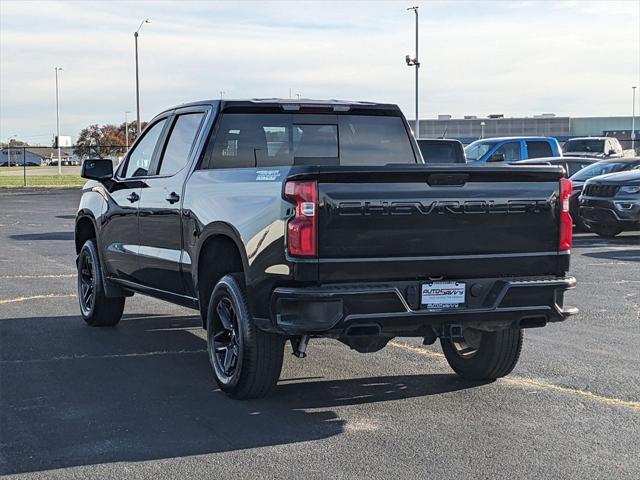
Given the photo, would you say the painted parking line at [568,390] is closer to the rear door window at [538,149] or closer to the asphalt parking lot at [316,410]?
the asphalt parking lot at [316,410]

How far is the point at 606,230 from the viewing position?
65.6 ft

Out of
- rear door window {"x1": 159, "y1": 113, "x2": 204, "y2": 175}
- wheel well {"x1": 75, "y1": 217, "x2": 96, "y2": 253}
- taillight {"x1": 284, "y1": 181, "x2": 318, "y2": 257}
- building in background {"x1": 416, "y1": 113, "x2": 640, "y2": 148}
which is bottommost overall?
wheel well {"x1": 75, "y1": 217, "x2": 96, "y2": 253}

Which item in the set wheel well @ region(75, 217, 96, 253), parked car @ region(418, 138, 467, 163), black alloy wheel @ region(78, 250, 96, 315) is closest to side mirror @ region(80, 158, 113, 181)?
wheel well @ region(75, 217, 96, 253)

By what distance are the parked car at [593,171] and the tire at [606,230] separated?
24.2 inches

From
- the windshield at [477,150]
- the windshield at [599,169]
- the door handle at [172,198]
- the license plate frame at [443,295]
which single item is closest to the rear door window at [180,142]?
the door handle at [172,198]

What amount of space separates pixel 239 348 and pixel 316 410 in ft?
2.14

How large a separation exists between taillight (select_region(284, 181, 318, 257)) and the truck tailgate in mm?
39

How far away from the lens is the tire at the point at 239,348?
21.2ft

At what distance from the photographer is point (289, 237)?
5988 mm

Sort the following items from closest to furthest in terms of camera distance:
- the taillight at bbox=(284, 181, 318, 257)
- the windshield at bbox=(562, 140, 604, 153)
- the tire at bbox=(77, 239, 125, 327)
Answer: the taillight at bbox=(284, 181, 318, 257) < the tire at bbox=(77, 239, 125, 327) < the windshield at bbox=(562, 140, 604, 153)

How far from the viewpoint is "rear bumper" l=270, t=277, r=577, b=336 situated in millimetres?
5906

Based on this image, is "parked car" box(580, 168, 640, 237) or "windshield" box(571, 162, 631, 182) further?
"windshield" box(571, 162, 631, 182)

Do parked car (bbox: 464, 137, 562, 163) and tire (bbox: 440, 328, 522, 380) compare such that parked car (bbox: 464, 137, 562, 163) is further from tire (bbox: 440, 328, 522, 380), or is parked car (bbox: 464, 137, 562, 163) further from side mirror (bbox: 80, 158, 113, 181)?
tire (bbox: 440, 328, 522, 380)

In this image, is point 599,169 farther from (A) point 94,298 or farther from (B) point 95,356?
(B) point 95,356
